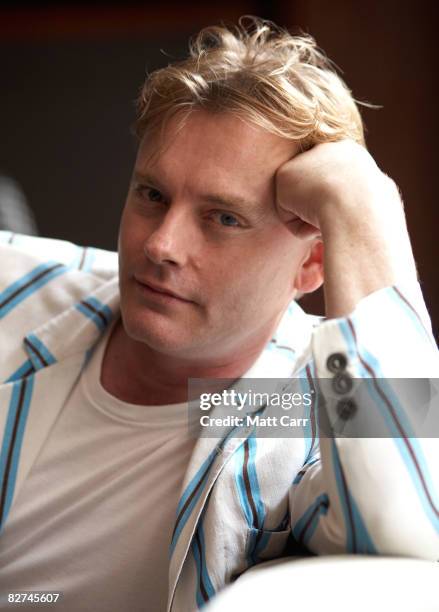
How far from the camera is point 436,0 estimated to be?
353cm

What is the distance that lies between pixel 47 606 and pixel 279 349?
0.52 m

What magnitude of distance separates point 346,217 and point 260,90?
0.29m

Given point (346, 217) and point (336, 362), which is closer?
point (336, 362)

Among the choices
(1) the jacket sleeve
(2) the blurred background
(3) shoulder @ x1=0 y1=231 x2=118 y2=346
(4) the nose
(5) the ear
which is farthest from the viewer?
(2) the blurred background

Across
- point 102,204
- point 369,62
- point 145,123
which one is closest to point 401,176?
point 369,62

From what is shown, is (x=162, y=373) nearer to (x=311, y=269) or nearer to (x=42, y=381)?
(x=42, y=381)

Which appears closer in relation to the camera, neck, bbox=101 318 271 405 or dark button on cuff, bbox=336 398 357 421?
dark button on cuff, bbox=336 398 357 421

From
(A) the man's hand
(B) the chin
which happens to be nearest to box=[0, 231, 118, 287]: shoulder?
(B) the chin

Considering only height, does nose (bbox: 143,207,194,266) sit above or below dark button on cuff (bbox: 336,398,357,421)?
above

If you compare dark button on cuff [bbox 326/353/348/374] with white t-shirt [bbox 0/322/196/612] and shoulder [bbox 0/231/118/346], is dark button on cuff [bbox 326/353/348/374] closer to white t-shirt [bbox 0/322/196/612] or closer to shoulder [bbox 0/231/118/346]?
white t-shirt [bbox 0/322/196/612]

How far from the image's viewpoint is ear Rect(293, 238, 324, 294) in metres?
1.38

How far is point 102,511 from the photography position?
4.22 feet

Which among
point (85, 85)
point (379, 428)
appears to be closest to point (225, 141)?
point (379, 428)

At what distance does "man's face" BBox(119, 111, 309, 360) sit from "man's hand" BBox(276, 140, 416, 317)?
0.13 feet
